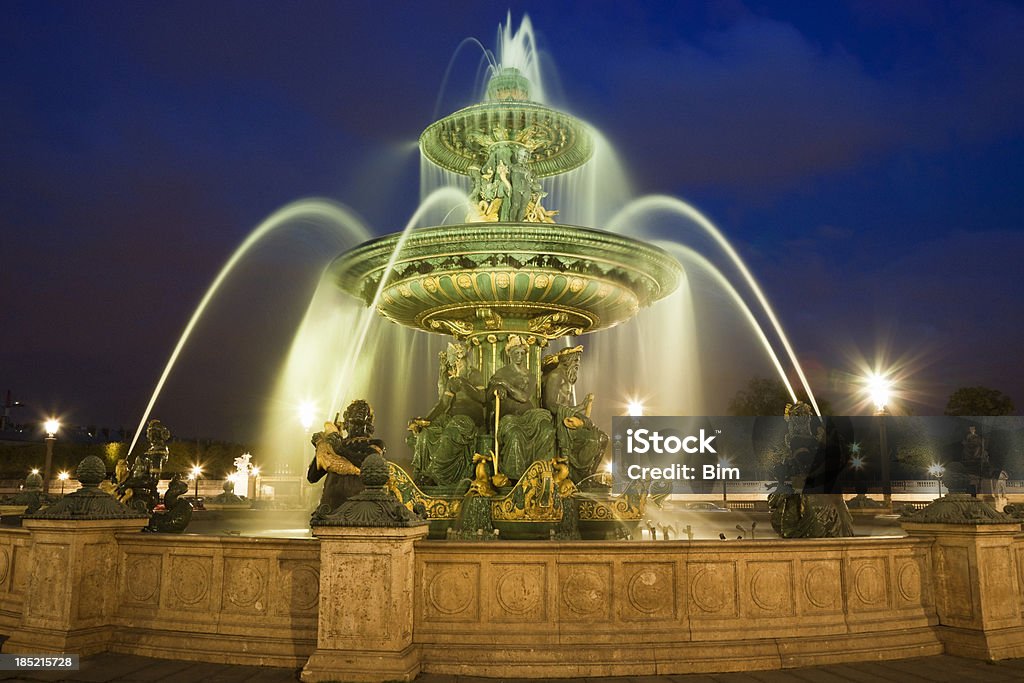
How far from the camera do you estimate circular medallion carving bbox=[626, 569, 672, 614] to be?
20.6 ft

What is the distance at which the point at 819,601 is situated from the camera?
259 inches

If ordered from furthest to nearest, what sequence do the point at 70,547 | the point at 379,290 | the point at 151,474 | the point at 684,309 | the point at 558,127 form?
the point at 684,309 → the point at 558,127 → the point at 379,290 → the point at 151,474 → the point at 70,547

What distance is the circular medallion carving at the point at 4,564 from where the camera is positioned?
7.55 metres

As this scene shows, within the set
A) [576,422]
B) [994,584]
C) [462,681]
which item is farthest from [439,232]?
[994,584]

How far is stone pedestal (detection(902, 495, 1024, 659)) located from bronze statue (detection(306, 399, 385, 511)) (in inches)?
226

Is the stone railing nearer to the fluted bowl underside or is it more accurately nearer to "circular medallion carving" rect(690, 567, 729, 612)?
"circular medallion carving" rect(690, 567, 729, 612)

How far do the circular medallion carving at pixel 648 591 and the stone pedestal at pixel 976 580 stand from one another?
2761 millimetres

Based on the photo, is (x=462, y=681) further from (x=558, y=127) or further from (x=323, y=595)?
(x=558, y=127)

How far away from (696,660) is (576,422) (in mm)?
5460

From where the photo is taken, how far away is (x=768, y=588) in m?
6.48

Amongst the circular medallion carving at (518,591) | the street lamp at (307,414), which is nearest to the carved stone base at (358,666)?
the circular medallion carving at (518,591)
